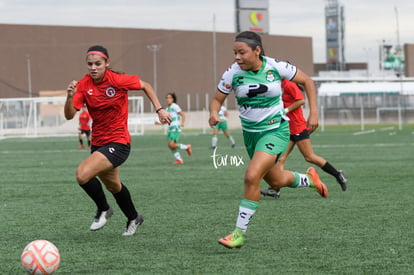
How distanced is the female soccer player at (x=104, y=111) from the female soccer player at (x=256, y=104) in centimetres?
83

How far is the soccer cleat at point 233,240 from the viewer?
25.9ft

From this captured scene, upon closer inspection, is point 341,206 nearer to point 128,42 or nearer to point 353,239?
point 353,239

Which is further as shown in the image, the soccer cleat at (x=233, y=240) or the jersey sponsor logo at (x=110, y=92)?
the jersey sponsor logo at (x=110, y=92)

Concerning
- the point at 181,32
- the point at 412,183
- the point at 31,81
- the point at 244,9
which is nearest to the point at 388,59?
the point at 244,9

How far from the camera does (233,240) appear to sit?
795cm

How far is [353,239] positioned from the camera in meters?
8.62

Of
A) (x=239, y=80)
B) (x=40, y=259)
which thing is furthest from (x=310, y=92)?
(x=40, y=259)

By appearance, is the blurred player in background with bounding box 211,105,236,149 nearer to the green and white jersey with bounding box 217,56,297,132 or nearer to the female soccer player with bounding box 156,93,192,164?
the female soccer player with bounding box 156,93,192,164

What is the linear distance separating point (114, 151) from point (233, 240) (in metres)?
1.80

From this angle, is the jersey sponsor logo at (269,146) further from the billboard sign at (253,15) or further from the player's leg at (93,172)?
the billboard sign at (253,15)

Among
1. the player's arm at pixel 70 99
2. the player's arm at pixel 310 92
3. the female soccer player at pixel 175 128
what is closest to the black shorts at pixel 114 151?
the player's arm at pixel 70 99

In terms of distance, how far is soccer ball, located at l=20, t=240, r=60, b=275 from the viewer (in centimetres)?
673

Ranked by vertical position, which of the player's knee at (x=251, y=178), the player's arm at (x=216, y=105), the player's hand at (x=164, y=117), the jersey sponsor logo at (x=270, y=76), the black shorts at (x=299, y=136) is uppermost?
the jersey sponsor logo at (x=270, y=76)

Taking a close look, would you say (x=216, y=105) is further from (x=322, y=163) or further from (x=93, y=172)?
(x=322, y=163)
